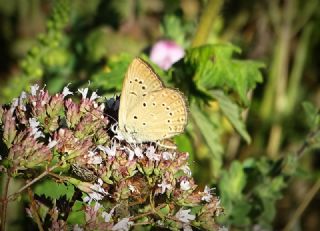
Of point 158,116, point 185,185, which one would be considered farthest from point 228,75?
point 185,185

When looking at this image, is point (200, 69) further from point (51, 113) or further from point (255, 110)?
point (255, 110)

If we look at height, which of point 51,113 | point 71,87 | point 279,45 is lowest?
point 51,113

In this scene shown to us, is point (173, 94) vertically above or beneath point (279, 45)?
beneath

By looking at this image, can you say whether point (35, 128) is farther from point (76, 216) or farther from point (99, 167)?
point (76, 216)

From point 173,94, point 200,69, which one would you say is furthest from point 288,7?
point 173,94

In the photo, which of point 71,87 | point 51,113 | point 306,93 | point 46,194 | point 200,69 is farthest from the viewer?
point 306,93
